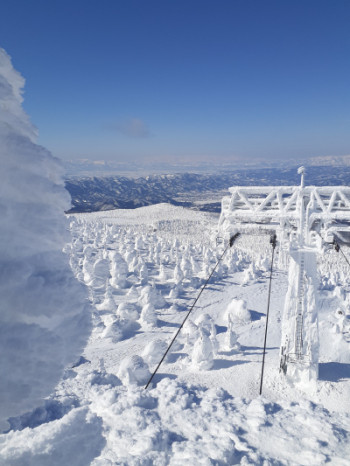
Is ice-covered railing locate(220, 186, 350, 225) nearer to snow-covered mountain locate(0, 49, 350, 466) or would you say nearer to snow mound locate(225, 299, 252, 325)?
snow-covered mountain locate(0, 49, 350, 466)

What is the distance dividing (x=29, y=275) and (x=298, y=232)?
7.65 m

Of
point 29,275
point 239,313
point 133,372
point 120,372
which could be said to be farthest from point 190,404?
point 239,313

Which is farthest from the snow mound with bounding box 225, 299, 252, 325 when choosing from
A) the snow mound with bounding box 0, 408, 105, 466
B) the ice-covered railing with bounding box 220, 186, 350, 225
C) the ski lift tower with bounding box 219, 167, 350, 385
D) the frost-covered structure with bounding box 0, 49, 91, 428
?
the frost-covered structure with bounding box 0, 49, 91, 428

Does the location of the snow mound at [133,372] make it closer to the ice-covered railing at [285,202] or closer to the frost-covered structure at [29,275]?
the ice-covered railing at [285,202]

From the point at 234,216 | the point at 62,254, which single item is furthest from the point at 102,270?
the point at 62,254

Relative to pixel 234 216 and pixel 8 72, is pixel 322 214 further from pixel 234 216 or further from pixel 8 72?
pixel 8 72

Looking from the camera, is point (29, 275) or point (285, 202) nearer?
point (29, 275)

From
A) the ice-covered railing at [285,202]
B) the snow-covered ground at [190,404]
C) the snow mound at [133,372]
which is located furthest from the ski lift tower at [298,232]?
the snow mound at [133,372]

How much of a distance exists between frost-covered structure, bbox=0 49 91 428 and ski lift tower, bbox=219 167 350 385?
660cm

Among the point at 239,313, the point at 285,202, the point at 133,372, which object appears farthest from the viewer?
the point at 239,313

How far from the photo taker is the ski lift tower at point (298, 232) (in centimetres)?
836

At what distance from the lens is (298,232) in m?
8.45

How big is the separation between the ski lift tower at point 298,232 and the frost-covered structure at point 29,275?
6.60 m

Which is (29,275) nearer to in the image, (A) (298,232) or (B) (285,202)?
(A) (298,232)
